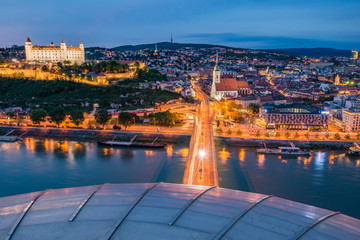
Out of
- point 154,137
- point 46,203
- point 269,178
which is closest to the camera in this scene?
point 46,203

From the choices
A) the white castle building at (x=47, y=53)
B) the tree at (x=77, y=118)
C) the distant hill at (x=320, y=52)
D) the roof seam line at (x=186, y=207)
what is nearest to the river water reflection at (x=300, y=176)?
the roof seam line at (x=186, y=207)

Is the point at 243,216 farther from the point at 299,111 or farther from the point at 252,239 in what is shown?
the point at 299,111

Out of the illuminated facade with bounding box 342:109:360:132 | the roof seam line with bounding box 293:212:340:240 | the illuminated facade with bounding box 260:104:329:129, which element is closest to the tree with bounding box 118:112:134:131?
the illuminated facade with bounding box 260:104:329:129

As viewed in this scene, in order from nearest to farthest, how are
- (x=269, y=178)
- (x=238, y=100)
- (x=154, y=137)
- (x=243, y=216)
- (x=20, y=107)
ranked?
(x=243, y=216)
(x=269, y=178)
(x=154, y=137)
(x=20, y=107)
(x=238, y=100)

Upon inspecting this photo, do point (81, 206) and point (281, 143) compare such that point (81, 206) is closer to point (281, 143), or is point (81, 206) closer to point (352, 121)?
point (281, 143)

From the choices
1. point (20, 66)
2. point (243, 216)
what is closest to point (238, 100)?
point (243, 216)

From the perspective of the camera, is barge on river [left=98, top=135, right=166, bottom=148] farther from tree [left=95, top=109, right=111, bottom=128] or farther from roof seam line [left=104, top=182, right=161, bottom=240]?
roof seam line [left=104, top=182, right=161, bottom=240]

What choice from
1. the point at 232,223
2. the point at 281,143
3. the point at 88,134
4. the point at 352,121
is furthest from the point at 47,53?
the point at 232,223
